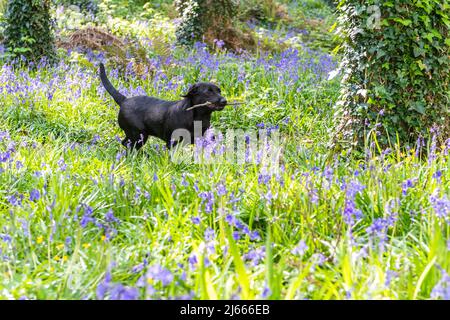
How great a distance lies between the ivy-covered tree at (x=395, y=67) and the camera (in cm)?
466

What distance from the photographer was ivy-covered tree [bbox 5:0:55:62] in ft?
27.4

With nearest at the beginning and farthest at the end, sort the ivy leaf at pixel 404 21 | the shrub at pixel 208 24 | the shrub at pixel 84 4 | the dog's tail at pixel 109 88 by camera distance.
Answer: the ivy leaf at pixel 404 21 < the dog's tail at pixel 109 88 < the shrub at pixel 208 24 < the shrub at pixel 84 4

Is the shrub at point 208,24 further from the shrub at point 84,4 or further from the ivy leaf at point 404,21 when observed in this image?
the ivy leaf at point 404,21

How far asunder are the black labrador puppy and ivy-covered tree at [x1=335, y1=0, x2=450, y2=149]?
1.26 meters

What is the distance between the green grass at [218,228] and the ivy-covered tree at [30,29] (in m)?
2.83

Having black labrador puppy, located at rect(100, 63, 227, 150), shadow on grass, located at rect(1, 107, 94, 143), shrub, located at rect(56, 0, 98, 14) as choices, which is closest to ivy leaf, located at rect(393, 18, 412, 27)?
black labrador puppy, located at rect(100, 63, 227, 150)

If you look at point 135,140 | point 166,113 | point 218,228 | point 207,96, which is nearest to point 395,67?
point 207,96

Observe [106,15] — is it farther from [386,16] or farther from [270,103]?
[386,16]

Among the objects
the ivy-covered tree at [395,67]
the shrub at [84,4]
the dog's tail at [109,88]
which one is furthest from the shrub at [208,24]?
the ivy-covered tree at [395,67]

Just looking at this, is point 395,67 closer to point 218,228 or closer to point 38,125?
point 218,228

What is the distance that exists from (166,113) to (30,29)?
4130 mm

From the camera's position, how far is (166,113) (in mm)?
5398

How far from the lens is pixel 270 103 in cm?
705


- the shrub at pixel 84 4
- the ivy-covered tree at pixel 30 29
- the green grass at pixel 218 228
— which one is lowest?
the green grass at pixel 218 228
